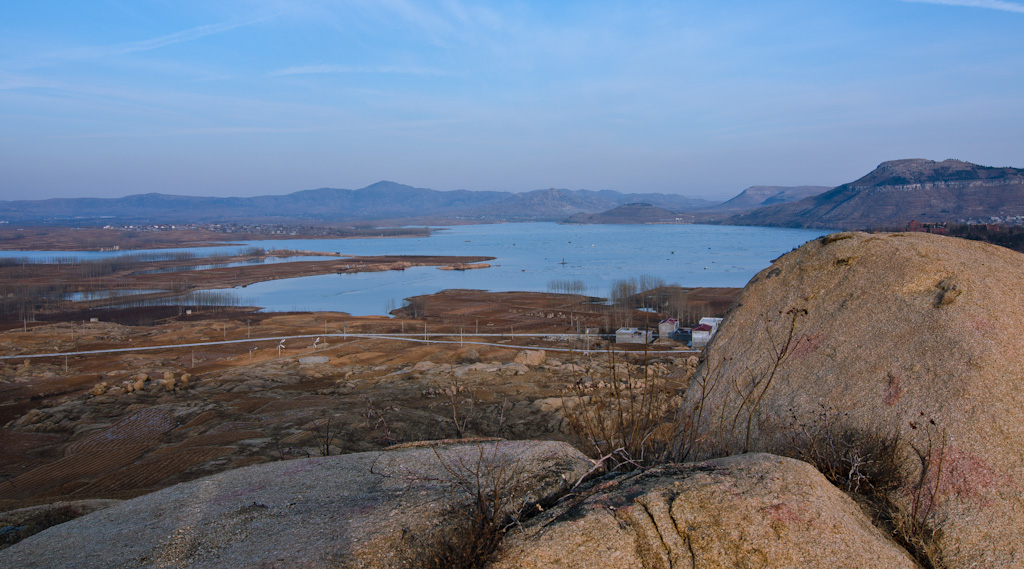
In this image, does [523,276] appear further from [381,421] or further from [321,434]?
[381,421]

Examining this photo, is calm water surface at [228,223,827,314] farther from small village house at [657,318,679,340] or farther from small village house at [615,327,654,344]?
small village house at [615,327,654,344]

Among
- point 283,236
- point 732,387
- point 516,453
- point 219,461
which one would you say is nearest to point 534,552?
point 516,453

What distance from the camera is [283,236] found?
178 m

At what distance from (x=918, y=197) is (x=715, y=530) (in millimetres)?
159517

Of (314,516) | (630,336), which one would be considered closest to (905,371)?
(314,516)

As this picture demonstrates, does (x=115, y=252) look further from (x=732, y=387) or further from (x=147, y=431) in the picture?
(x=732, y=387)

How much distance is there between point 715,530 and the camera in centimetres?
300

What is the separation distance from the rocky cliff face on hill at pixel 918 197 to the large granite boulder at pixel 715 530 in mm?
101531

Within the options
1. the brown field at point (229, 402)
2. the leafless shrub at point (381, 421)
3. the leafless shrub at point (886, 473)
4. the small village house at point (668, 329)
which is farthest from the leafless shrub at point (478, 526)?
the small village house at point (668, 329)

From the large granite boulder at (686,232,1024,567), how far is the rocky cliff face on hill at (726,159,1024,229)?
323ft

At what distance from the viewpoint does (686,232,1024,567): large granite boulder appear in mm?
3514

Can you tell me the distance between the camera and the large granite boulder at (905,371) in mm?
3514

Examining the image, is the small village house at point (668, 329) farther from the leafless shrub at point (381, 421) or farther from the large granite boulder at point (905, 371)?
the large granite boulder at point (905, 371)

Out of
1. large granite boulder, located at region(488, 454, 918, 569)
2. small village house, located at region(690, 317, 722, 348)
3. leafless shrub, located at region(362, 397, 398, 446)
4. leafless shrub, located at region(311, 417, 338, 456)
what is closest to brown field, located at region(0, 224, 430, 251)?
small village house, located at region(690, 317, 722, 348)
